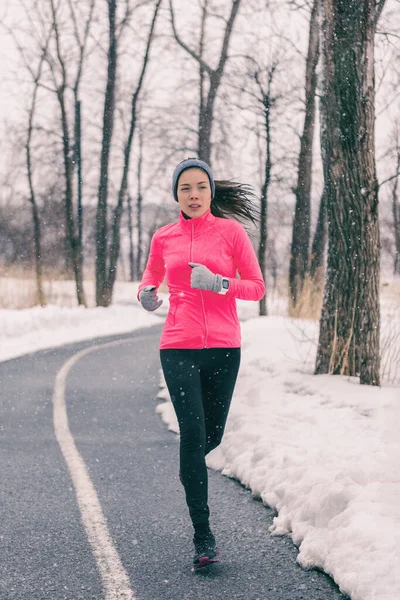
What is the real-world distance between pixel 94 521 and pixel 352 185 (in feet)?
16.5

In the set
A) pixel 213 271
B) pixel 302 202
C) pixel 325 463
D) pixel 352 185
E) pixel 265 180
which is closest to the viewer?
pixel 213 271

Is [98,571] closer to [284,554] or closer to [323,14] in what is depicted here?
[284,554]

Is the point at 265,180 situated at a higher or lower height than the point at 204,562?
higher

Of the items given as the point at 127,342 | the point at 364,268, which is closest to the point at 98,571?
the point at 364,268

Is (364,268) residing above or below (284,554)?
above

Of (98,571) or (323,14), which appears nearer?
(98,571)

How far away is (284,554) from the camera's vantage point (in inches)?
162

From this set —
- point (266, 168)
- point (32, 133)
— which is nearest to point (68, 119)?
point (32, 133)

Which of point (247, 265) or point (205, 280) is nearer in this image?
point (205, 280)

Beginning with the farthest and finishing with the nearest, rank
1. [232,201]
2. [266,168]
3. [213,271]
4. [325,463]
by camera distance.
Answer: [266,168] → [325,463] → [232,201] → [213,271]

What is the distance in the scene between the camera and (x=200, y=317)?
4008 mm

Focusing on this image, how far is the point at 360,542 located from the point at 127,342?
1328 centimetres

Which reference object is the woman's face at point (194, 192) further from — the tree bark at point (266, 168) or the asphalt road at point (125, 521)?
the tree bark at point (266, 168)

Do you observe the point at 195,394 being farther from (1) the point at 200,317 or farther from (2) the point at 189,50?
(2) the point at 189,50
